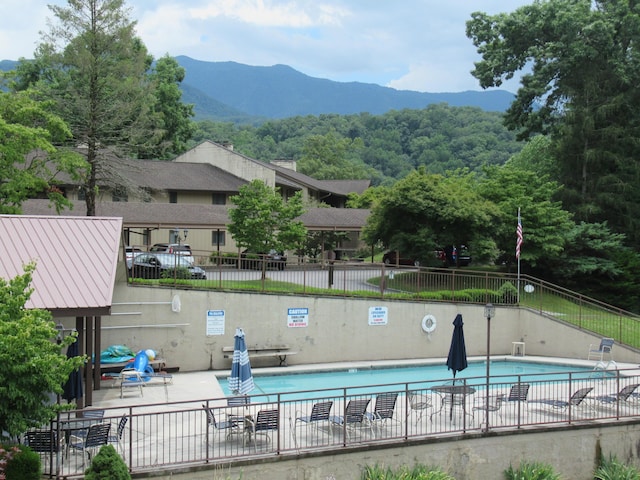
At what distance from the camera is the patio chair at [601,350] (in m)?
24.3

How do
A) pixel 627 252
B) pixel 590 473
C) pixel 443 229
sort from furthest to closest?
pixel 627 252
pixel 443 229
pixel 590 473

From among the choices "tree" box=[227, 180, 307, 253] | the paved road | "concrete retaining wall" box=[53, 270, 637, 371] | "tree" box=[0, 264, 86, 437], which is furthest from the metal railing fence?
"tree" box=[227, 180, 307, 253]

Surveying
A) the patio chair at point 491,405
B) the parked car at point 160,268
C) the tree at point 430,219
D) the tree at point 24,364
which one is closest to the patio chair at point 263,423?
the tree at point 24,364

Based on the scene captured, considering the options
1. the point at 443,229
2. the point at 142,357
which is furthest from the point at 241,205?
the point at 142,357

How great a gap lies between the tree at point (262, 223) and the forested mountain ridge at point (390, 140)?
66467 mm

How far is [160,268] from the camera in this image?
23516 millimetres

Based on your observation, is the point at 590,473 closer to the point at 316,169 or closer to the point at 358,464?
the point at 358,464

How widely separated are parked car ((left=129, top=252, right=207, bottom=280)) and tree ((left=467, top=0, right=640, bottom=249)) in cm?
2355

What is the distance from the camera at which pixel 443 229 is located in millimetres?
33406

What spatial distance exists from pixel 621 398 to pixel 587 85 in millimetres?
27088

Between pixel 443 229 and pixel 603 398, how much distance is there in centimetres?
1684

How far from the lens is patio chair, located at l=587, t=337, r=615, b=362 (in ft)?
79.6

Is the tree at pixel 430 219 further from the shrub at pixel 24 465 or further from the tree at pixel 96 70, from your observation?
the shrub at pixel 24 465

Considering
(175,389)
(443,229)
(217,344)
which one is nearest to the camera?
(175,389)
